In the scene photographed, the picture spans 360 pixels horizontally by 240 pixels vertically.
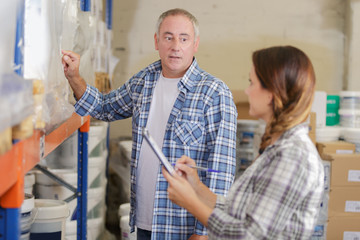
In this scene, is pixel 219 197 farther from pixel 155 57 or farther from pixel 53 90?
pixel 155 57

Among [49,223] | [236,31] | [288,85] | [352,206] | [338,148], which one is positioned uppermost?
[236,31]

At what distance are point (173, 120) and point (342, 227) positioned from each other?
2234mm

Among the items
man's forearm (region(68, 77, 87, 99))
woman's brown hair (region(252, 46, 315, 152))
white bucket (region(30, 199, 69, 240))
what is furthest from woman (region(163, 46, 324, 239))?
white bucket (region(30, 199, 69, 240))

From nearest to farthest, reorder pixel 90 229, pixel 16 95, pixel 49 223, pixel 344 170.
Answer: pixel 16 95, pixel 49 223, pixel 90 229, pixel 344 170

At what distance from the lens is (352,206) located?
3693 millimetres

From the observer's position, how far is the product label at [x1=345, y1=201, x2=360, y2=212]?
369cm

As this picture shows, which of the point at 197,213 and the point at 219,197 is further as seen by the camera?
the point at 219,197

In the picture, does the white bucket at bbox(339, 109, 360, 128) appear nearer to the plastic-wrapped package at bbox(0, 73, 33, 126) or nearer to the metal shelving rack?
Answer: the metal shelving rack

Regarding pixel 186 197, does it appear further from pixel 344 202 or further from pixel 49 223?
pixel 344 202

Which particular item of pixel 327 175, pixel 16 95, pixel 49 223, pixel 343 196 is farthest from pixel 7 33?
pixel 343 196

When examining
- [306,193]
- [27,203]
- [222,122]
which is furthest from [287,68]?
[27,203]

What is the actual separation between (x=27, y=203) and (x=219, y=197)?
32.6 inches

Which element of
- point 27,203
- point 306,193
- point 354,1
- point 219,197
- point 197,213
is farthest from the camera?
point 354,1

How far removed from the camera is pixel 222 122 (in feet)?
6.64
